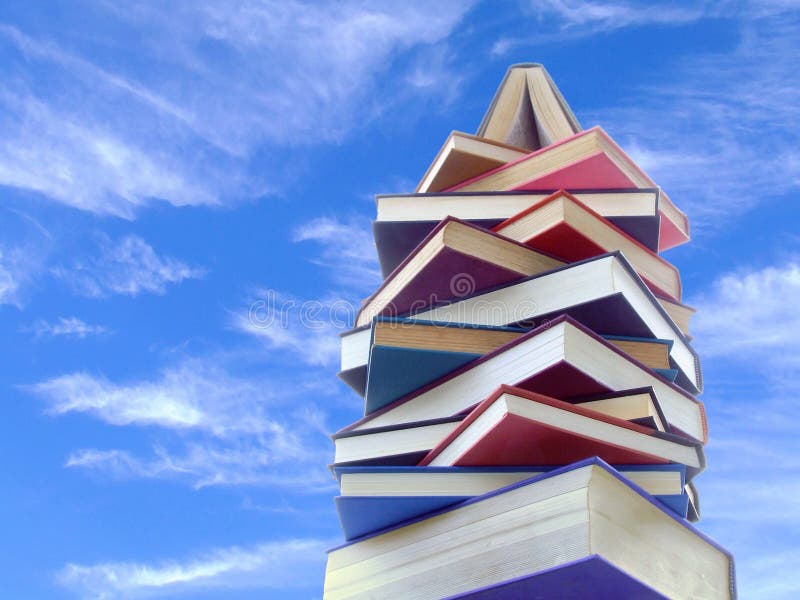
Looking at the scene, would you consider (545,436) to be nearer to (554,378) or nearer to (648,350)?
(554,378)

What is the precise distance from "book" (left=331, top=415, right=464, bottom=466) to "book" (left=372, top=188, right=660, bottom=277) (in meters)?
1.03

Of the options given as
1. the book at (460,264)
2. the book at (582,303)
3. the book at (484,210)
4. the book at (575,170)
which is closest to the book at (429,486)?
the book at (582,303)

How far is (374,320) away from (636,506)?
1.15 meters

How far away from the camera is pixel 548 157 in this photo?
12.8ft

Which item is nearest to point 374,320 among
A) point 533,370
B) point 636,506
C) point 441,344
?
point 441,344

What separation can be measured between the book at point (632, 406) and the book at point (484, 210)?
1.05m

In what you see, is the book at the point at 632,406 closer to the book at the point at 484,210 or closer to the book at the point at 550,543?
the book at the point at 550,543

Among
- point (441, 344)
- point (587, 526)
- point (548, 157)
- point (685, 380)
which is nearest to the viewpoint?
point (587, 526)

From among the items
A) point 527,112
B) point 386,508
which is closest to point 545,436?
point 386,508

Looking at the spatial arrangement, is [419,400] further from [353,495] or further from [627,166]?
[627,166]

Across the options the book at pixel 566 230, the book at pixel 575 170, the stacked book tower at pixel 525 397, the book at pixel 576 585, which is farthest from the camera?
the book at pixel 575 170

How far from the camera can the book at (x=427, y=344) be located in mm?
3164

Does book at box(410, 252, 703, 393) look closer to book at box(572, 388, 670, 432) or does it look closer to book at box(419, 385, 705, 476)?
book at box(572, 388, 670, 432)

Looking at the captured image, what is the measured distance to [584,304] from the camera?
3102mm
